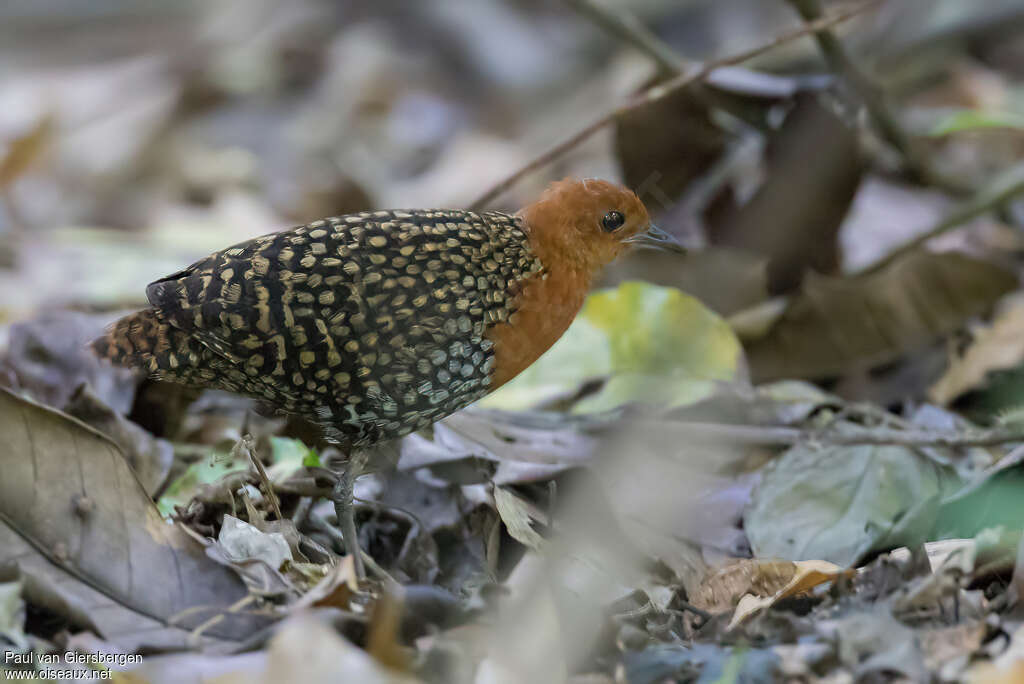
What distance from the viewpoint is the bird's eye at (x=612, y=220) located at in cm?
386

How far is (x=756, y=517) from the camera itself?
380cm

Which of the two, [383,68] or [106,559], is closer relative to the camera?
[106,559]

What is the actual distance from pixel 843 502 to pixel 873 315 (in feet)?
5.04

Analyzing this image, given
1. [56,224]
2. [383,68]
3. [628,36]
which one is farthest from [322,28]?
[628,36]

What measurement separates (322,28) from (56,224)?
12.9 feet

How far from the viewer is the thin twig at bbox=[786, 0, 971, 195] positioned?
5258 millimetres

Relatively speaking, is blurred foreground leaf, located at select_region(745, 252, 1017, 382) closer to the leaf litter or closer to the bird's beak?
the leaf litter

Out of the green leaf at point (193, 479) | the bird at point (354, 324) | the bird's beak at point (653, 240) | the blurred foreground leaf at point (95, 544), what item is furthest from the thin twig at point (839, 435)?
the blurred foreground leaf at point (95, 544)

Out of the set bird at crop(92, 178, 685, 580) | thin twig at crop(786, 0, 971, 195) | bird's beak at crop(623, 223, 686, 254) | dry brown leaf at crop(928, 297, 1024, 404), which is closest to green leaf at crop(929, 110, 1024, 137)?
thin twig at crop(786, 0, 971, 195)

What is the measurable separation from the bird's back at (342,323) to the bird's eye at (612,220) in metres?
0.52

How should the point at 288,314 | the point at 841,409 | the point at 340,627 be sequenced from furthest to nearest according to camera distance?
the point at 841,409
the point at 288,314
the point at 340,627

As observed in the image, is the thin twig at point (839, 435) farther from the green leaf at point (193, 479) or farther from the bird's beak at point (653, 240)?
the green leaf at point (193, 479)

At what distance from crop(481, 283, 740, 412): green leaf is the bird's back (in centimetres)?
123

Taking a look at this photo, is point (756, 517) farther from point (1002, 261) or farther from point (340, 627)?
point (1002, 261)
